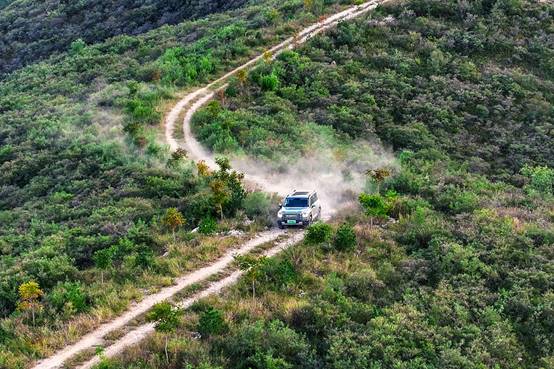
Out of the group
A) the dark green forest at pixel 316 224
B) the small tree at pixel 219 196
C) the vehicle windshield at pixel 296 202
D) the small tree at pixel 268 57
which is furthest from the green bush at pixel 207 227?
the small tree at pixel 268 57

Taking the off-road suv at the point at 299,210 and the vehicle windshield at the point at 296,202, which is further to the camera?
the vehicle windshield at the point at 296,202

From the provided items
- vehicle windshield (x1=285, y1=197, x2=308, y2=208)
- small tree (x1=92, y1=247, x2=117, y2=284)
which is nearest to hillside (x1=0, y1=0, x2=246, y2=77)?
vehicle windshield (x1=285, y1=197, x2=308, y2=208)

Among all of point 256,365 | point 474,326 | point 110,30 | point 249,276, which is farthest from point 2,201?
point 110,30

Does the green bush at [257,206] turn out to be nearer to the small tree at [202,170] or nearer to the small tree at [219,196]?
the small tree at [219,196]

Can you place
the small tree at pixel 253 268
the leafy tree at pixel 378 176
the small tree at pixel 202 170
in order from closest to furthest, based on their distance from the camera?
the small tree at pixel 253 268 < the leafy tree at pixel 378 176 < the small tree at pixel 202 170

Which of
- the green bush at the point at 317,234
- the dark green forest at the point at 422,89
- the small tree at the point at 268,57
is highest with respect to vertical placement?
the small tree at the point at 268,57

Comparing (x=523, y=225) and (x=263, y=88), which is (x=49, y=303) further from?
(x=263, y=88)

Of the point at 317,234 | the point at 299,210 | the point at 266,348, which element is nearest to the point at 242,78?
the point at 299,210
